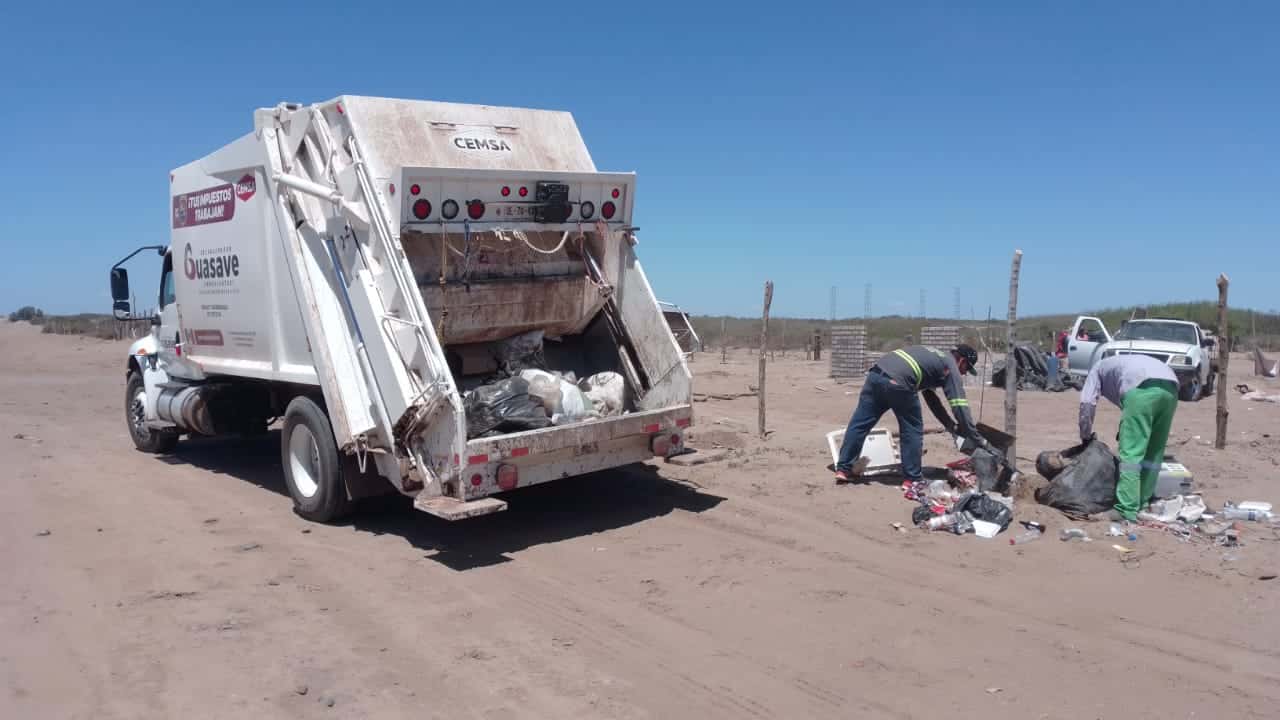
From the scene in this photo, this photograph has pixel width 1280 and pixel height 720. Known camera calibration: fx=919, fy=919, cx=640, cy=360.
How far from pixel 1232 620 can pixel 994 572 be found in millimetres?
1233

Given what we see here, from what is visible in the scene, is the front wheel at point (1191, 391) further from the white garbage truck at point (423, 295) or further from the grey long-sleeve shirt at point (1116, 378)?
the white garbage truck at point (423, 295)

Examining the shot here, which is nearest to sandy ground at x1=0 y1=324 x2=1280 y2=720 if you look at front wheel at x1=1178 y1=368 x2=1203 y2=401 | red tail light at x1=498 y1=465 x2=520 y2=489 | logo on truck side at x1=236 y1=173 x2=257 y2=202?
red tail light at x1=498 y1=465 x2=520 y2=489

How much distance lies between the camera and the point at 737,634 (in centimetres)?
469

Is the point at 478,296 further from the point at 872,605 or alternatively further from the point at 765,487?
the point at 872,605

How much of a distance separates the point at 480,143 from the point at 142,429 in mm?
5818

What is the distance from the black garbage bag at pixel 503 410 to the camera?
633 cm

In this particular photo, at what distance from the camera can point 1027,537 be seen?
621cm

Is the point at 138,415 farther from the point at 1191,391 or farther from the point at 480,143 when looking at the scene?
the point at 1191,391

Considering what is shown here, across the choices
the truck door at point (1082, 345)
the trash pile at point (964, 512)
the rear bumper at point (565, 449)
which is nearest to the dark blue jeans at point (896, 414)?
the trash pile at point (964, 512)

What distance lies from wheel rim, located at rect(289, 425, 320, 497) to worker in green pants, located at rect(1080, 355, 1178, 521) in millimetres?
5672

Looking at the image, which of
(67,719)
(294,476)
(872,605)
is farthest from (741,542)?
(67,719)

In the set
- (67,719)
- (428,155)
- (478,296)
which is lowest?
(67,719)

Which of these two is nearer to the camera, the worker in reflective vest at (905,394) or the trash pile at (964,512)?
the trash pile at (964,512)

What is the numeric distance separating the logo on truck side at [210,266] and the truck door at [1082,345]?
49.9ft
